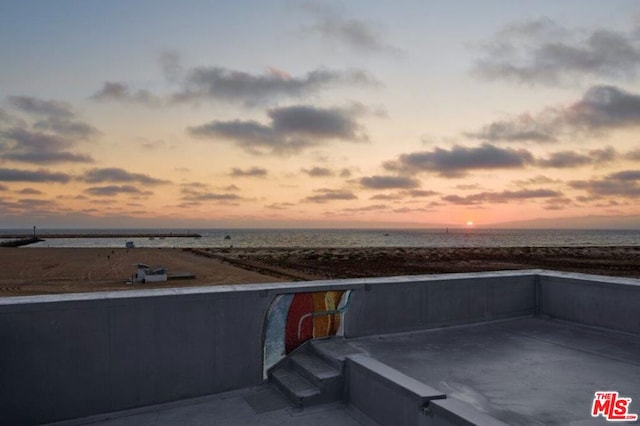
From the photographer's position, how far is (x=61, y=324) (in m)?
5.48

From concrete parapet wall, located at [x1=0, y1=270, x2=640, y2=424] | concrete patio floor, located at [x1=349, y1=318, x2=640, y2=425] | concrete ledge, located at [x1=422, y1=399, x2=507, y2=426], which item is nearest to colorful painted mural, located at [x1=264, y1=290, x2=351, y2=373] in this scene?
concrete parapet wall, located at [x1=0, y1=270, x2=640, y2=424]

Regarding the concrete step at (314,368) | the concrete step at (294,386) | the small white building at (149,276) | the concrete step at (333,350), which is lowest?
the small white building at (149,276)

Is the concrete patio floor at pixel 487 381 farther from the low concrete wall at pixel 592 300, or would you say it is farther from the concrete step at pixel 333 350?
the low concrete wall at pixel 592 300

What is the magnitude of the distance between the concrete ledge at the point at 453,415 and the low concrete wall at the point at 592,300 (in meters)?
5.55

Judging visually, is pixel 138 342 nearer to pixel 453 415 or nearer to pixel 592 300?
pixel 453 415

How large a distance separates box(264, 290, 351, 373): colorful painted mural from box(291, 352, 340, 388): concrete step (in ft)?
0.73

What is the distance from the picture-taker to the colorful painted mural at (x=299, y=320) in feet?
22.3

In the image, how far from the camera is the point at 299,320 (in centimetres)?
711

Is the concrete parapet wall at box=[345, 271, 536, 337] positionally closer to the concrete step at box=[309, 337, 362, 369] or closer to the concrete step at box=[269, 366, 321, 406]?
the concrete step at box=[309, 337, 362, 369]

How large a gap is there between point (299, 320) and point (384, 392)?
6.88ft

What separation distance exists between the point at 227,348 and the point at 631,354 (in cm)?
644

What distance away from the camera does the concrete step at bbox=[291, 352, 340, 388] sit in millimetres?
6145

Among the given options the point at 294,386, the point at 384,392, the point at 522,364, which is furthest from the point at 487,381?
the point at 294,386

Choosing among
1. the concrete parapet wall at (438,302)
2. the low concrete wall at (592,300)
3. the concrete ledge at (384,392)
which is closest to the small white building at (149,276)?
the concrete parapet wall at (438,302)
